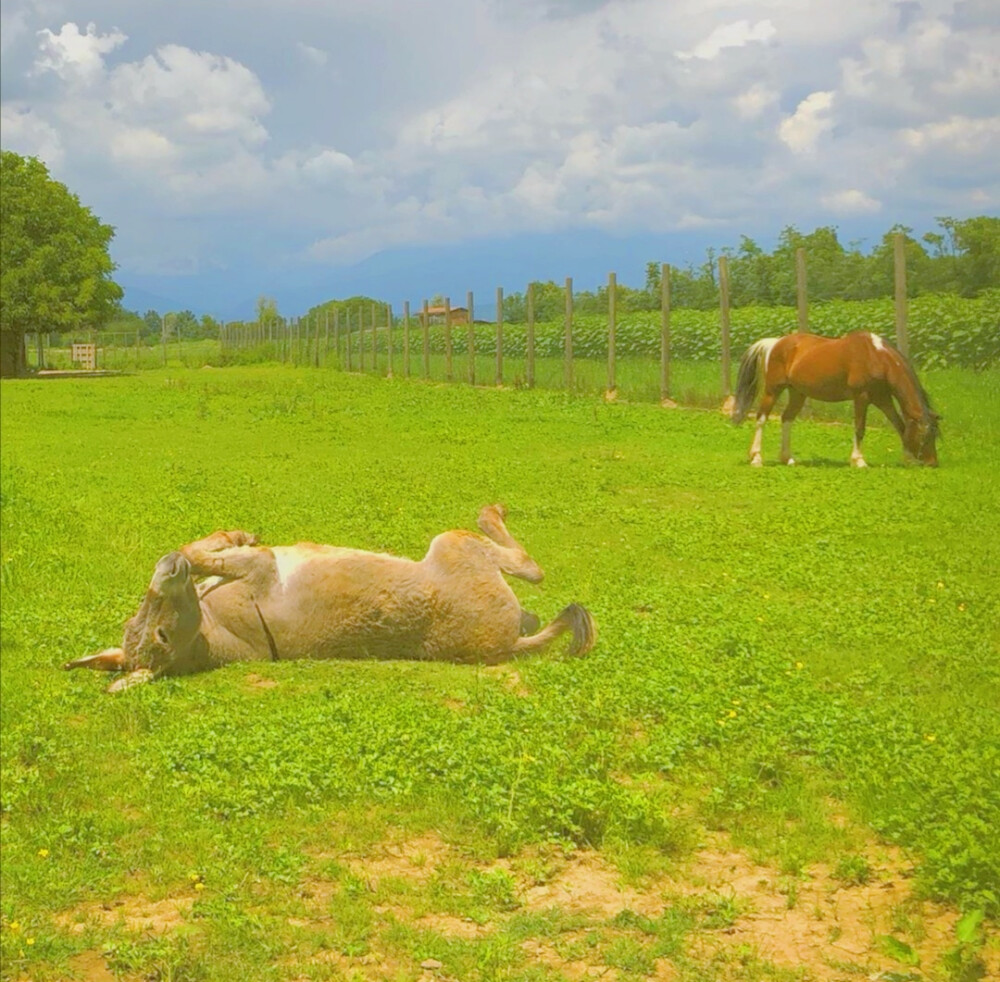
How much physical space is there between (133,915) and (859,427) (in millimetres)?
9930

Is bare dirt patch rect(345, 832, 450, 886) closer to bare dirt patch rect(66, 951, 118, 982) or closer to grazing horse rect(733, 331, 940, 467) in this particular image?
bare dirt patch rect(66, 951, 118, 982)

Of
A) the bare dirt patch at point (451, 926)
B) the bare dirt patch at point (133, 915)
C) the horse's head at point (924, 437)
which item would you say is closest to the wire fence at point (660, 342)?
the horse's head at point (924, 437)

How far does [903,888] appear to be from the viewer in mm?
4387

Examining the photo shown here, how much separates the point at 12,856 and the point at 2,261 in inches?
1540

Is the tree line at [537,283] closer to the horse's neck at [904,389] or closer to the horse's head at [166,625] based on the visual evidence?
the horse's neck at [904,389]

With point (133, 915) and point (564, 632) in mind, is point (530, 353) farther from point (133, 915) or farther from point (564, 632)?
point (133, 915)

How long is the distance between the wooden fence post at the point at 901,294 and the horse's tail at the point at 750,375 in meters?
1.30

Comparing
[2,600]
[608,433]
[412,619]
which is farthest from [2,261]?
[412,619]

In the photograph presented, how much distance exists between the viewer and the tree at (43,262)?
40375 mm

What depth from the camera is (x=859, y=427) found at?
507 inches

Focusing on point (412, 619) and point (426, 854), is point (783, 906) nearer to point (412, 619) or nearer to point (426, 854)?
point (426, 854)

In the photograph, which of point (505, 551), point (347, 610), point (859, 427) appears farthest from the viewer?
point (859, 427)

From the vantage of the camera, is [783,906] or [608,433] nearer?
[783,906]

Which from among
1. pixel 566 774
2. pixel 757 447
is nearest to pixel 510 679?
pixel 566 774
